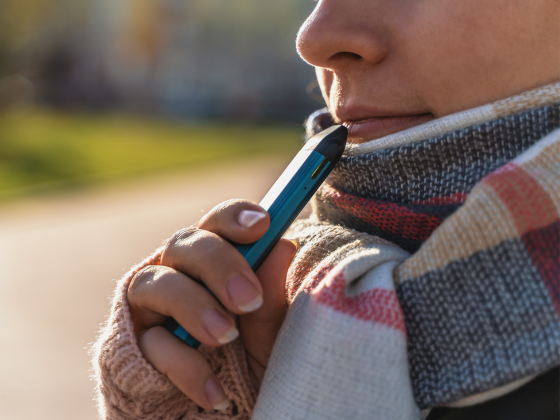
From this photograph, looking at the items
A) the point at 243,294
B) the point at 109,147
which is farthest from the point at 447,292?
the point at 109,147

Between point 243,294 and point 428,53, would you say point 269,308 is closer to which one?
point 243,294

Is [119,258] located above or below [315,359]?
below

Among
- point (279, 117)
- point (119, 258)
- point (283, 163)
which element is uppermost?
point (119, 258)

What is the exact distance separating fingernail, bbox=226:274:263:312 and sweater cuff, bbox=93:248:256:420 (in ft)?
0.60

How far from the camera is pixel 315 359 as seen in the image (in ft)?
2.51

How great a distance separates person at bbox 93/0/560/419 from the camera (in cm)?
71

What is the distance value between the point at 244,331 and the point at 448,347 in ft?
1.32

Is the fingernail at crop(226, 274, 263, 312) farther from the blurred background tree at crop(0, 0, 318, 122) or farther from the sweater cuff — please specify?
the blurred background tree at crop(0, 0, 318, 122)

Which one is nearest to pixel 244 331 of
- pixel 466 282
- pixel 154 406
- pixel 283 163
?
pixel 154 406

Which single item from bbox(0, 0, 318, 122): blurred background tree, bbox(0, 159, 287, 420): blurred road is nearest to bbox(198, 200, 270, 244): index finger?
bbox(0, 159, 287, 420): blurred road

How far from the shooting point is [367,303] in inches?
29.8

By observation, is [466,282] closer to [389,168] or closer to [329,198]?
[389,168]

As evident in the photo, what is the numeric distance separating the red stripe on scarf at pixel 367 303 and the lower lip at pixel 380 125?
27cm

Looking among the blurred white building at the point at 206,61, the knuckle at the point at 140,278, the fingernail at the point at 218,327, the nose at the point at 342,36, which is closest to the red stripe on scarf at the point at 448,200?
the nose at the point at 342,36
